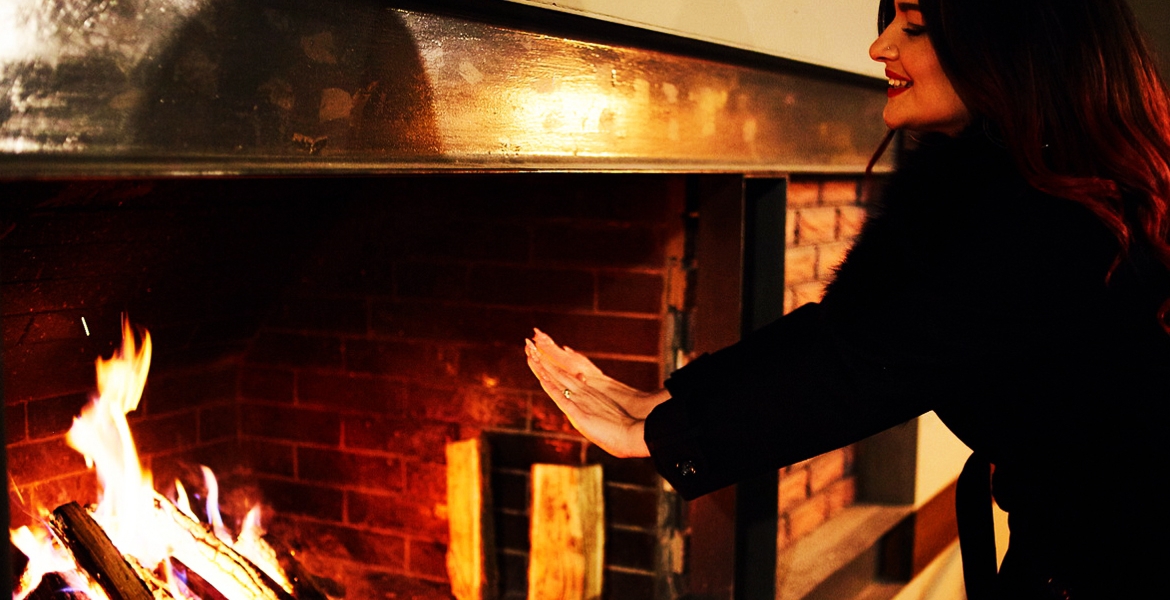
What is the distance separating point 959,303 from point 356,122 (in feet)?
2.57

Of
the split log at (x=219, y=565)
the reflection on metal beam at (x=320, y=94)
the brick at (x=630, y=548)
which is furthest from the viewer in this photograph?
the brick at (x=630, y=548)

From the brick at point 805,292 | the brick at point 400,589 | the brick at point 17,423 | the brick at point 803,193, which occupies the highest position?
the brick at point 803,193

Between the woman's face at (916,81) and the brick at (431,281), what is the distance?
3.89ft

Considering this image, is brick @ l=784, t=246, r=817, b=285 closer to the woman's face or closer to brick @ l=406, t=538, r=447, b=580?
the woman's face

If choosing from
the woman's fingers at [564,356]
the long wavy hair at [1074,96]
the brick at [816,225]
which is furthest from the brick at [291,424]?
the long wavy hair at [1074,96]

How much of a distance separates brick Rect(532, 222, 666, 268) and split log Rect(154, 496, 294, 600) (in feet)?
3.05

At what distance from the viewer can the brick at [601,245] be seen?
2490mm

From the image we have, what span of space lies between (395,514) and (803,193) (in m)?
1.26

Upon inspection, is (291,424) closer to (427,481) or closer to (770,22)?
(427,481)

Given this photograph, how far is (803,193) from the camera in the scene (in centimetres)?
270

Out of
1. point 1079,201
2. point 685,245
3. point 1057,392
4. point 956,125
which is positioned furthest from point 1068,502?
point 685,245

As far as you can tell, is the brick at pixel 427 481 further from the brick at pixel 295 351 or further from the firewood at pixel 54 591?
the firewood at pixel 54 591

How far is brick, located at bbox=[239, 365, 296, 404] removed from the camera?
9.34ft

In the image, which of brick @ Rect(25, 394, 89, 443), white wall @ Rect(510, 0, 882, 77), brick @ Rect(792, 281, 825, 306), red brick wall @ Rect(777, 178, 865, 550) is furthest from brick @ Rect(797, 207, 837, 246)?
brick @ Rect(25, 394, 89, 443)
